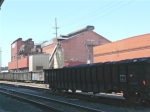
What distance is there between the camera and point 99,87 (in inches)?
667

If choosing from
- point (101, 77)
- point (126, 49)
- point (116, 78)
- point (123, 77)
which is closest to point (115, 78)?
point (116, 78)

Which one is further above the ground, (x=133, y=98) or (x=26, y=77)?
(x=26, y=77)

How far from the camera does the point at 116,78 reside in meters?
15.3

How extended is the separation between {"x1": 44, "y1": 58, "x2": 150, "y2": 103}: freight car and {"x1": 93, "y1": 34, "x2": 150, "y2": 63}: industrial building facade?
39.0 m

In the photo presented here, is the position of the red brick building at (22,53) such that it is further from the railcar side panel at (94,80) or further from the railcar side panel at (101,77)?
the railcar side panel at (101,77)

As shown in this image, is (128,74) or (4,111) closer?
(4,111)

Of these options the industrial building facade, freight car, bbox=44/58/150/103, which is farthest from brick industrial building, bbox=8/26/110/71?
freight car, bbox=44/58/150/103

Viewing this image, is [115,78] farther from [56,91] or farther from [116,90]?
[56,91]

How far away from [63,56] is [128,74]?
70790 millimetres

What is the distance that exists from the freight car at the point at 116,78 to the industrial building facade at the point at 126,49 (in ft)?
128

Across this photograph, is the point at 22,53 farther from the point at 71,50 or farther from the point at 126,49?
the point at 126,49

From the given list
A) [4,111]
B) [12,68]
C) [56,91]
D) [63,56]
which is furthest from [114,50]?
[12,68]

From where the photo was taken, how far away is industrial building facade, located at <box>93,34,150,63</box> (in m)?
56.5

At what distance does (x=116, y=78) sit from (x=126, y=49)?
49.4 metres
